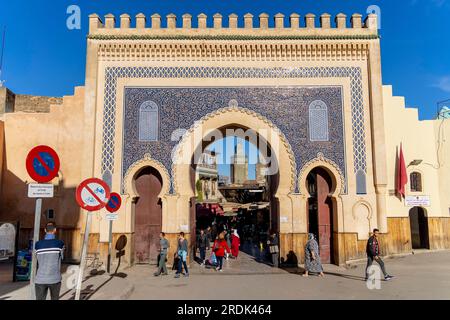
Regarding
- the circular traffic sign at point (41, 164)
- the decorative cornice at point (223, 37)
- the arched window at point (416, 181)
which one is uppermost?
the decorative cornice at point (223, 37)

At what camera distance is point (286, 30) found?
40.8ft

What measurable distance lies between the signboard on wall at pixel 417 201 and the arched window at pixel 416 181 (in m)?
0.46

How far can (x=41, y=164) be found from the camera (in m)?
5.12

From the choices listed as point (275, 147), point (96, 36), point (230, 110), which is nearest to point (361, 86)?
point (275, 147)

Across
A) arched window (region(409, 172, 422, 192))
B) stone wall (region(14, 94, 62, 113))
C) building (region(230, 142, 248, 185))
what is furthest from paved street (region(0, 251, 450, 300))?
building (region(230, 142, 248, 185))

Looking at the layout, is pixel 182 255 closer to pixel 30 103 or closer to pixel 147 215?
pixel 147 215

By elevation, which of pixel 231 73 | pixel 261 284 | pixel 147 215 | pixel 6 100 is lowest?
pixel 261 284

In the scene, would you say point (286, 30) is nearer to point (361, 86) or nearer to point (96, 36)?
point (361, 86)

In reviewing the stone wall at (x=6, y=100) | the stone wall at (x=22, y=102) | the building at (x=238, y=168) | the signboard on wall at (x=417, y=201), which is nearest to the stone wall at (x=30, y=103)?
the stone wall at (x=22, y=102)

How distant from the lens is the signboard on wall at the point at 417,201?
42.3ft

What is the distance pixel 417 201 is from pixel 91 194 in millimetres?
11165

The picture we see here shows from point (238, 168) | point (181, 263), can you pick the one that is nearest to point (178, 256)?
point (181, 263)

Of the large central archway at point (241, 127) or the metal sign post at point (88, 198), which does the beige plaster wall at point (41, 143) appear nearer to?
the large central archway at point (241, 127)
